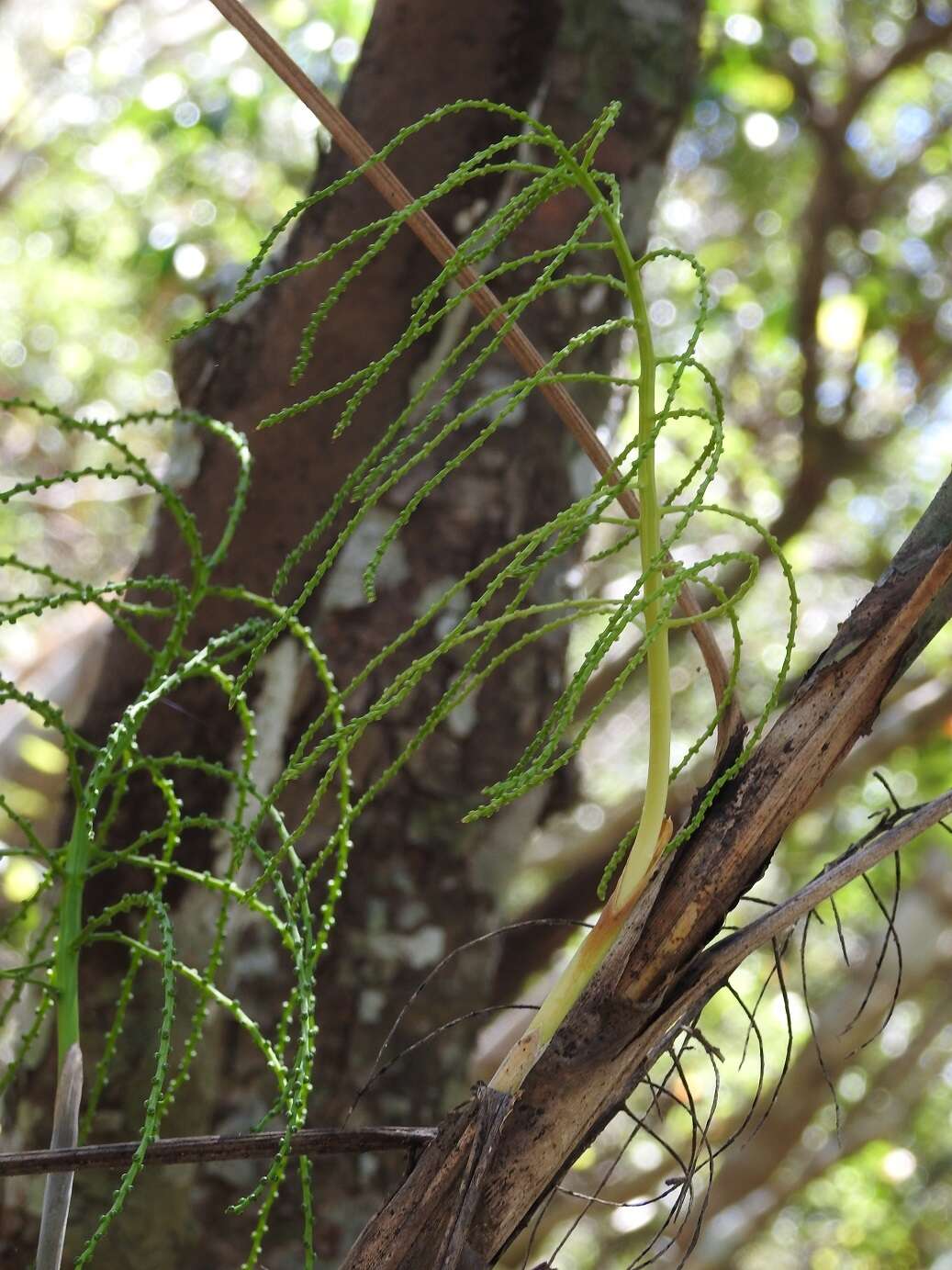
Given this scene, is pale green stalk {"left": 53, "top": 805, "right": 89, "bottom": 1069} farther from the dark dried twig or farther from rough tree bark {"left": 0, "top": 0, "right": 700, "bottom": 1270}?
rough tree bark {"left": 0, "top": 0, "right": 700, "bottom": 1270}

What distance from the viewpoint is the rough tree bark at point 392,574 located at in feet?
3.37

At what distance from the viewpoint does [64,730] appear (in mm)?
538

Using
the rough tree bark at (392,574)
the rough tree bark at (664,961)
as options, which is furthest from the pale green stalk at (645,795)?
the rough tree bark at (392,574)

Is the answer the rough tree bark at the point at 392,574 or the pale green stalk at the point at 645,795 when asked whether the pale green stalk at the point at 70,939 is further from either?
the rough tree bark at the point at 392,574

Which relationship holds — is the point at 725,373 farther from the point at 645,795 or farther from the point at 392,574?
the point at 645,795

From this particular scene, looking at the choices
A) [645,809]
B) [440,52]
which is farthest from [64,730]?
[440,52]

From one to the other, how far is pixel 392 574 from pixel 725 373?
2.99 meters

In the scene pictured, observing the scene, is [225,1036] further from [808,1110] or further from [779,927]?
[808,1110]

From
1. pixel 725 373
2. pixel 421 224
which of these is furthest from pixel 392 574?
pixel 725 373

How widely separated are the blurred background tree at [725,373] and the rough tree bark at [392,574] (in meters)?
0.01

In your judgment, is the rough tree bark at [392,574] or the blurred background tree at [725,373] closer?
the rough tree bark at [392,574]

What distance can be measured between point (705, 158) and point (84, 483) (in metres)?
2.80

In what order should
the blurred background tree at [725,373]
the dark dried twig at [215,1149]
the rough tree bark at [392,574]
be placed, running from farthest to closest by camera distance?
the blurred background tree at [725,373] < the rough tree bark at [392,574] < the dark dried twig at [215,1149]

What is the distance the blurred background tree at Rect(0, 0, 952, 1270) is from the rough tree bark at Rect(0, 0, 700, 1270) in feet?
0.03
